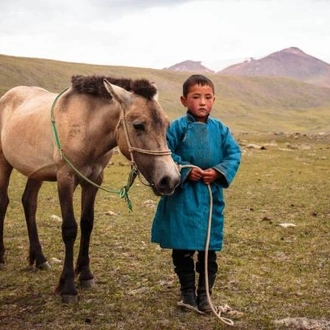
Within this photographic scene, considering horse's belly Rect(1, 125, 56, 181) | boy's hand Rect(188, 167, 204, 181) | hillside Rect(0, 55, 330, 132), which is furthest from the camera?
hillside Rect(0, 55, 330, 132)

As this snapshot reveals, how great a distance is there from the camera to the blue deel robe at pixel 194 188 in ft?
15.5

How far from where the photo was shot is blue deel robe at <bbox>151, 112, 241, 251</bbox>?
473 cm

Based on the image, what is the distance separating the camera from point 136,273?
6262mm

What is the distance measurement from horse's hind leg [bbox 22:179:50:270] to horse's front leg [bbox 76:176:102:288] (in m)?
0.81

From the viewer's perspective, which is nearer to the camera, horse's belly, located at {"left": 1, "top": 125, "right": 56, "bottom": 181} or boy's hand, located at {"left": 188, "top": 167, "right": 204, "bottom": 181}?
boy's hand, located at {"left": 188, "top": 167, "right": 204, "bottom": 181}

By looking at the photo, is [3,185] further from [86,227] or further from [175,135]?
[175,135]

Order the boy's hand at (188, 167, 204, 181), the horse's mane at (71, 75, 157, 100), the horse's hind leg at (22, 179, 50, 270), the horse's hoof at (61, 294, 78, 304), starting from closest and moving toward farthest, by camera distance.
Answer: the boy's hand at (188, 167, 204, 181), the horse's mane at (71, 75, 157, 100), the horse's hoof at (61, 294, 78, 304), the horse's hind leg at (22, 179, 50, 270)

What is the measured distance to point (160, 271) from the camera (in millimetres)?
6305

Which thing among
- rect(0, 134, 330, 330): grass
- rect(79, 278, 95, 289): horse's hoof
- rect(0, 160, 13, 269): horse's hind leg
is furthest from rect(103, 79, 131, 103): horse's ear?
rect(0, 160, 13, 269): horse's hind leg

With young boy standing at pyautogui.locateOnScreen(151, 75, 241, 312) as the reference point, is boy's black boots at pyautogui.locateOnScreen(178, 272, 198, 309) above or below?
below

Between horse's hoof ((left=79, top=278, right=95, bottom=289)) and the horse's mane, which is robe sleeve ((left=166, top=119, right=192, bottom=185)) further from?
horse's hoof ((left=79, top=278, right=95, bottom=289))

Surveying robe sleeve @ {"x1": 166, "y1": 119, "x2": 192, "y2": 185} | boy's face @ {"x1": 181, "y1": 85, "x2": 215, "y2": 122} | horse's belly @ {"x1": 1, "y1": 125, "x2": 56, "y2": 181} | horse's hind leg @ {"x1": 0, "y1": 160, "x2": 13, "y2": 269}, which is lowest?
horse's hind leg @ {"x1": 0, "y1": 160, "x2": 13, "y2": 269}

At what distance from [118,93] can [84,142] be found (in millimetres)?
796

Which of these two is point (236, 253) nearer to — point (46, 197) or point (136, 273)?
point (136, 273)
